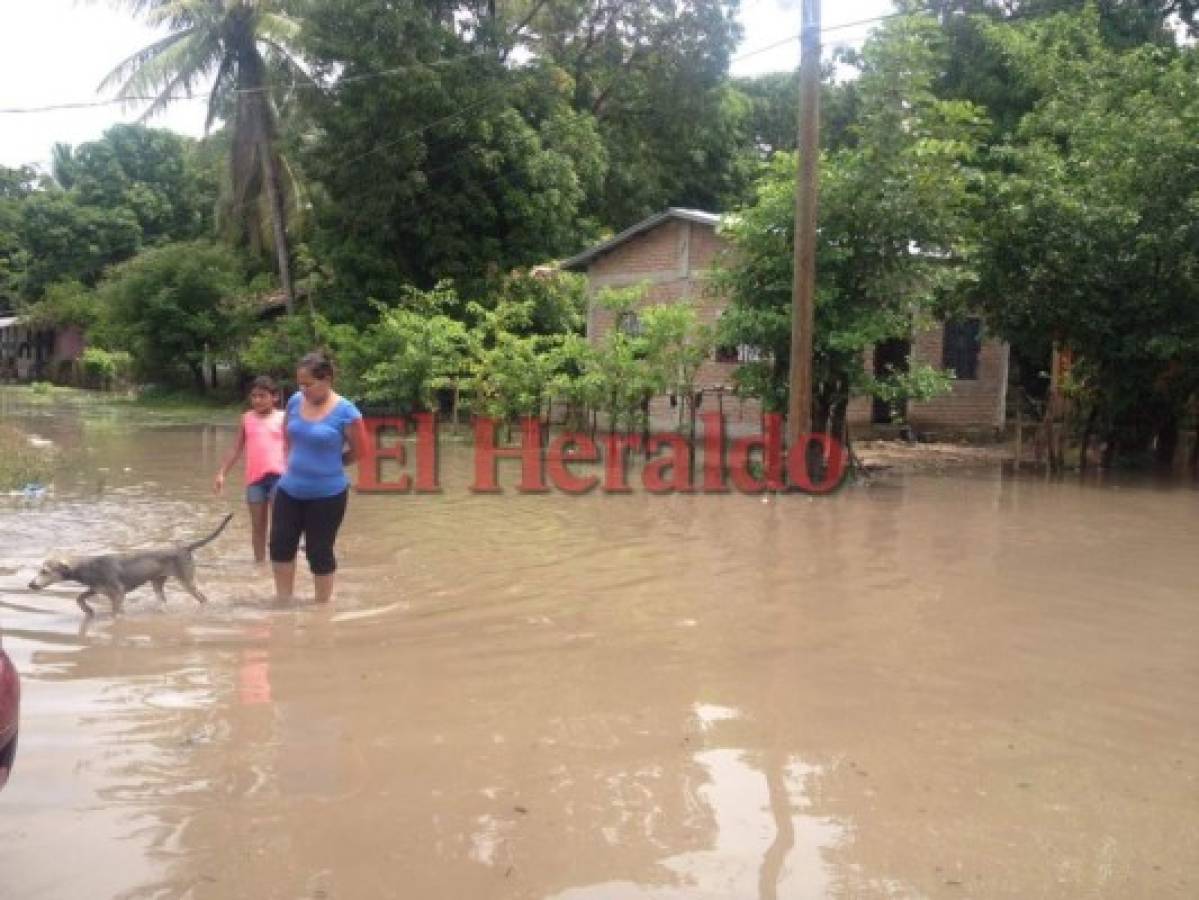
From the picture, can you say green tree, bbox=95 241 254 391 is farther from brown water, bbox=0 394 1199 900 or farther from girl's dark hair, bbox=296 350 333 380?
girl's dark hair, bbox=296 350 333 380

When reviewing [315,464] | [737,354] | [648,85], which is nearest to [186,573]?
[315,464]

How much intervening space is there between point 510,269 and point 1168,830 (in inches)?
894

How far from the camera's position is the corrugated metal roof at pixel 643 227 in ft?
64.3

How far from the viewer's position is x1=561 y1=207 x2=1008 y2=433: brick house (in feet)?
65.5

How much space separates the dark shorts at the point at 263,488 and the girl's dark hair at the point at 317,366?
163 centimetres

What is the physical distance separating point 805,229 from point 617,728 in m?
8.88

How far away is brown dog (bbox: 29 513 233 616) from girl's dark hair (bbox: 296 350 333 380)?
138 cm

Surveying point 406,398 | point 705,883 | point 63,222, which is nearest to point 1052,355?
point 406,398

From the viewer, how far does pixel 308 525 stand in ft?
21.2

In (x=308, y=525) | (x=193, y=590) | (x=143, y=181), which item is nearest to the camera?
(x=308, y=525)

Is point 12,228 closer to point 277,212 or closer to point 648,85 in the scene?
point 277,212

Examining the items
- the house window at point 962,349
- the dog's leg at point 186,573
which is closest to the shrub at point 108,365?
the house window at point 962,349

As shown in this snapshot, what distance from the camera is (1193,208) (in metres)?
13.3

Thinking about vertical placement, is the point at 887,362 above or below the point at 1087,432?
above
